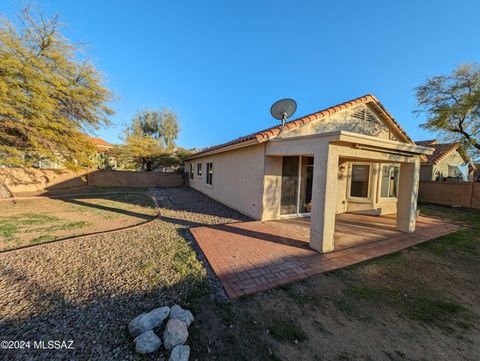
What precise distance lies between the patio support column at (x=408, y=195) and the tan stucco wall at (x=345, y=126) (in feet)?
9.89

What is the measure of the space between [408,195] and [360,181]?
306 cm

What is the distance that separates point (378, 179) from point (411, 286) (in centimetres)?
680

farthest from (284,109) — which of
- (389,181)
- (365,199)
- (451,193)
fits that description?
(451,193)

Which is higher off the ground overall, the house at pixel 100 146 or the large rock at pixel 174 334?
the house at pixel 100 146

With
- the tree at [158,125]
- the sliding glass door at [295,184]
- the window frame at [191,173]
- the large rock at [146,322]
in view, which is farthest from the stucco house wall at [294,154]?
the tree at [158,125]

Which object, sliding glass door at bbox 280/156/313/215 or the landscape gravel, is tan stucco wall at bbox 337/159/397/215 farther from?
the landscape gravel

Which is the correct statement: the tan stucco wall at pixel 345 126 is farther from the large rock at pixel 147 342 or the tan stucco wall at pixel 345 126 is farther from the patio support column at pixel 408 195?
the large rock at pixel 147 342

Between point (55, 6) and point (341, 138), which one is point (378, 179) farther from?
point (55, 6)

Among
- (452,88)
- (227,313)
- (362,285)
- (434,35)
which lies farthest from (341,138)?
(452,88)

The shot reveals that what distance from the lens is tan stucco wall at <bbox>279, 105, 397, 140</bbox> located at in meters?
7.49

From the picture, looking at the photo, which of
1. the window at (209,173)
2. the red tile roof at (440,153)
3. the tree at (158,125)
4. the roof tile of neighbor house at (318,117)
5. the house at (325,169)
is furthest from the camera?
the tree at (158,125)

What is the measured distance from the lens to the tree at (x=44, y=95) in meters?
7.38

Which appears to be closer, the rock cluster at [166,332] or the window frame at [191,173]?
the rock cluster at [166,332]

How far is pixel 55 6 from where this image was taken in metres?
8.16
